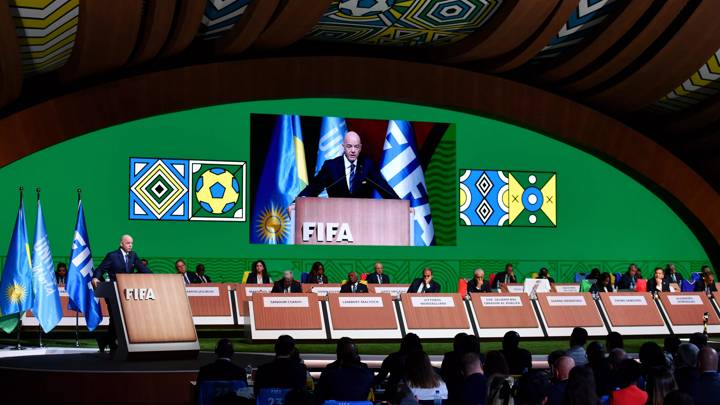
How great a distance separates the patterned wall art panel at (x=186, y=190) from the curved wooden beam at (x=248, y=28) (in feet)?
9.76

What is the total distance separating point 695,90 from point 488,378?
69.4 ft

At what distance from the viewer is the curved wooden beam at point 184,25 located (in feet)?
61.3

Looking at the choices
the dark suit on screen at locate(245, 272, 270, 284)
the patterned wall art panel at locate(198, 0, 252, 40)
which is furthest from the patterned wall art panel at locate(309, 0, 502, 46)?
the dark suit on screen at locate(245, 272, 270, 284)

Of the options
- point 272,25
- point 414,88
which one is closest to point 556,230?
point 414,88

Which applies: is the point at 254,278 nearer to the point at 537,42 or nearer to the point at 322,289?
the point at 322,289

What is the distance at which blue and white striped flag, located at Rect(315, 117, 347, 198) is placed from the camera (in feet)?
77.8

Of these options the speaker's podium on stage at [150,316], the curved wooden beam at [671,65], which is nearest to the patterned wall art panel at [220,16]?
the speaker's podium on stage at [150,316]

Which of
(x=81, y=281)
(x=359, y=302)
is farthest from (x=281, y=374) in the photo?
(x=81, y=281)

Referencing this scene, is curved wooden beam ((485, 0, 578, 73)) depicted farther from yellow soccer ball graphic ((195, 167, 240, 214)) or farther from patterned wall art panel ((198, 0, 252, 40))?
yellow soccer ball graphic ((195, 167, 240, 214))

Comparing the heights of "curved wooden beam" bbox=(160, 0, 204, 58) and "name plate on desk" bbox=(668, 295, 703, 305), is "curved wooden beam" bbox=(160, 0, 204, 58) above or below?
above

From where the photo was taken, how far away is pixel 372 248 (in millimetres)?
24484

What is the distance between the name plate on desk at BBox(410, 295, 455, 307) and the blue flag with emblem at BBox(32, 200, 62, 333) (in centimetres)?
548

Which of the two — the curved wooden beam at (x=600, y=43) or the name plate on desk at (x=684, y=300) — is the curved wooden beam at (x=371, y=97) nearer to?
the curved wooden beam at (x=600, y=43)

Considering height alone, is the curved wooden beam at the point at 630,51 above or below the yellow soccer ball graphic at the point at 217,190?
above
